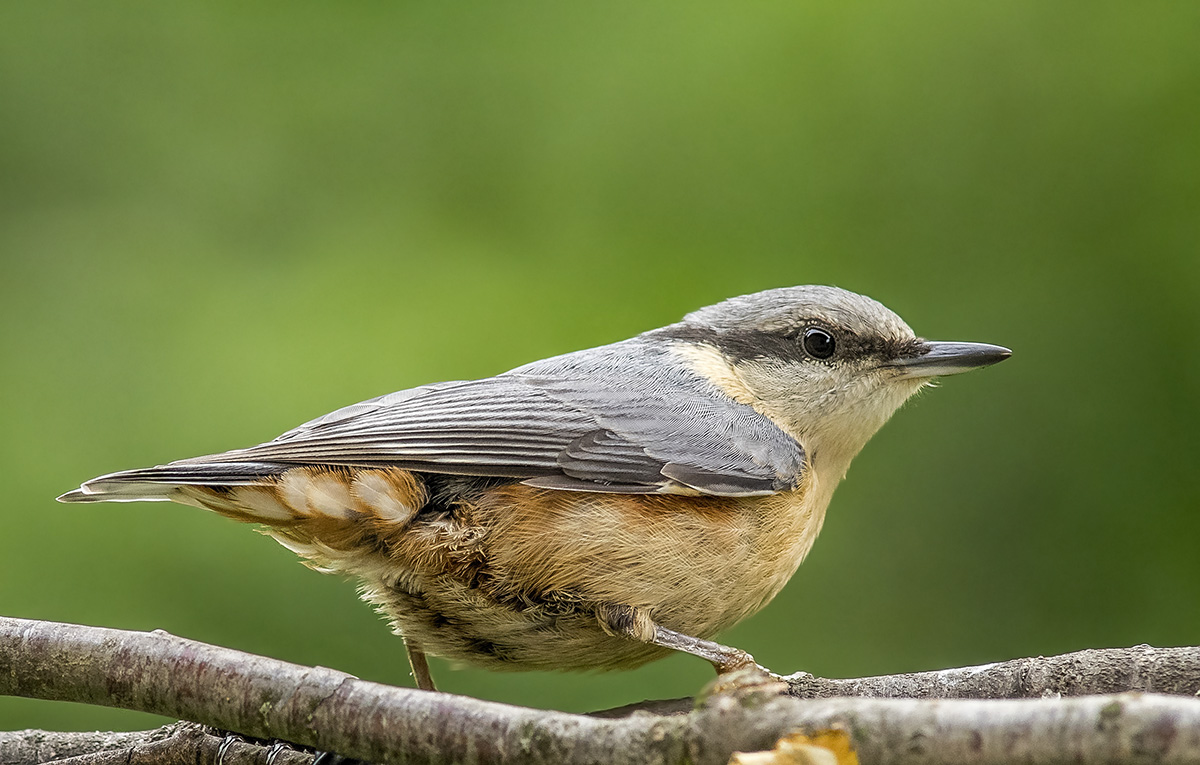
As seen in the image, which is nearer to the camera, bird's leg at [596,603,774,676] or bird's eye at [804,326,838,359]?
bird's leg at [596,603,774,676]

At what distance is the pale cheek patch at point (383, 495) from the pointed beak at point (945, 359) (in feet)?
4.34

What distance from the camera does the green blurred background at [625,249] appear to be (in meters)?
3.30

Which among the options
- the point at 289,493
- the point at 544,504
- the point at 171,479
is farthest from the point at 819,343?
the point at 171,479

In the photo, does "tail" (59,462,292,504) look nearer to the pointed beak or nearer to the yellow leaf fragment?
the yellow leaf fragment

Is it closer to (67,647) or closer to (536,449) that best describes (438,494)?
(536,449)

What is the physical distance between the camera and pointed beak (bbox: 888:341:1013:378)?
2.85m

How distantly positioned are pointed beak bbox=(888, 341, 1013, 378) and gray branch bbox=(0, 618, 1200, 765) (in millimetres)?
912

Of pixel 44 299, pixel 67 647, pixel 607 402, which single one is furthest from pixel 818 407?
pixel 44 299

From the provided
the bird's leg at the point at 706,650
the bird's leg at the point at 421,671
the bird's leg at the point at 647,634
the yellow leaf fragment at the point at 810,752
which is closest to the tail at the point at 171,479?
the bird's leg at the point at 421,671

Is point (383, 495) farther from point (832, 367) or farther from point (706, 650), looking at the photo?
point (832, 367)

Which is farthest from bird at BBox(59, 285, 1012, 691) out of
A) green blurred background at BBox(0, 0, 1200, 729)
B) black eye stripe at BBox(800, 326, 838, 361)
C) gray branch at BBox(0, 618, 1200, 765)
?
green blurred background at BBox(0, 0, 1200, 729)

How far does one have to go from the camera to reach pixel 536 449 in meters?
2.53

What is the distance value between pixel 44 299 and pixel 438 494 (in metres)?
2.03

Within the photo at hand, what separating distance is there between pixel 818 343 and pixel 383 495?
49.4 inches
